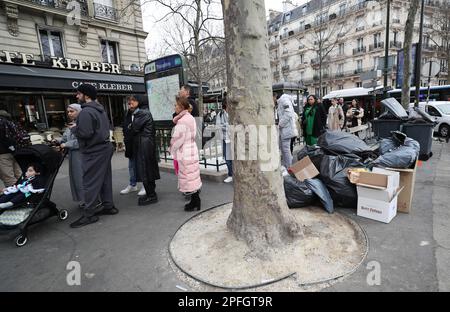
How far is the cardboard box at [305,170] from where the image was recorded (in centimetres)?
402

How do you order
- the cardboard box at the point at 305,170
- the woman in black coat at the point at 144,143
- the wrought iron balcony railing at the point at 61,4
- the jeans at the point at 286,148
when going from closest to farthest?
1. the cardboard box at the point at 305,170
2. the woman in black coat at the point at 144,143
3. the jeans at the point at 286,148
4. the wrought iron balcony railing at the point at 61,4

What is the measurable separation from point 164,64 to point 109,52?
11.2 m

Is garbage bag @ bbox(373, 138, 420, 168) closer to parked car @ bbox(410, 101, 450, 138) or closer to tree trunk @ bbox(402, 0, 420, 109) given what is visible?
tree trunk @ bbox(402, 0, 420, 109)

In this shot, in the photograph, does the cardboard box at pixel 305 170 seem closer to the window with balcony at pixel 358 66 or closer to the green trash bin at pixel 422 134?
the green trash bin at pixel 422 134

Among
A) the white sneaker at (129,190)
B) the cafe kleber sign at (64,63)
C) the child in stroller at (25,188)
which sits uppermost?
the cafe kleber sign at (64,63)

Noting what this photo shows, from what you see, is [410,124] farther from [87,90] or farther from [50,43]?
[50,43]

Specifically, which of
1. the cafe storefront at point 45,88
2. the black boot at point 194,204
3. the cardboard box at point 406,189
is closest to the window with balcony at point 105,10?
the cafe storefront at point 45,88

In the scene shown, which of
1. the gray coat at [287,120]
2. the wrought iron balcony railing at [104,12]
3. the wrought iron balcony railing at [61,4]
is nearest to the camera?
the gray coat at [287,120]

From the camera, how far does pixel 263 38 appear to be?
8.55 feet

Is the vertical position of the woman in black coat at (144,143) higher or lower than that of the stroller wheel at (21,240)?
higher

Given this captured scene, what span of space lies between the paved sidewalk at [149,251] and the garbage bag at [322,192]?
226 mm

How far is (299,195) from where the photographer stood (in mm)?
3822

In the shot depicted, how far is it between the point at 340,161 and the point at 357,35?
4397cm
